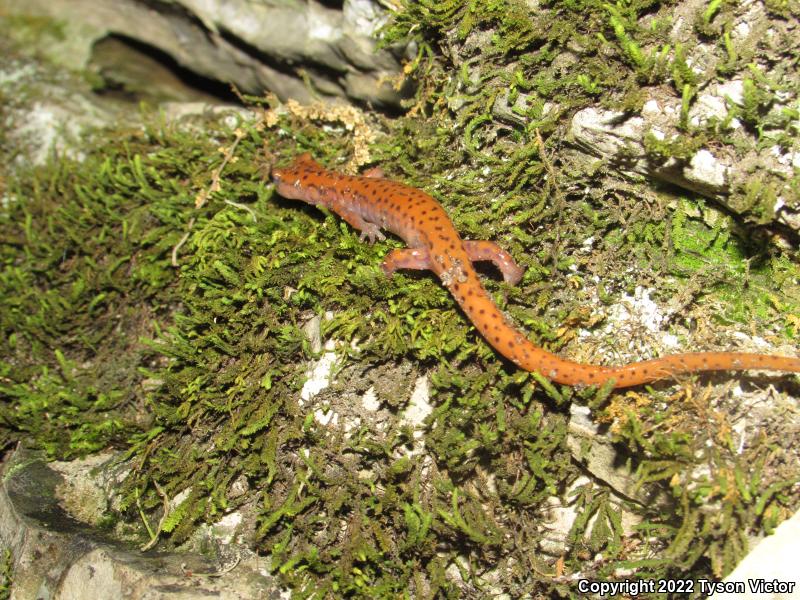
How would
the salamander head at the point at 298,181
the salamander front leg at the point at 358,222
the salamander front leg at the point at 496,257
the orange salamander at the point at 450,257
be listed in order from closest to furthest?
the orange salamander at the point at 450,257 < the salamander front leg at the point at 496,257 < the salamander front leg at the point at 358,222 < the salamander head at the point at 298,181

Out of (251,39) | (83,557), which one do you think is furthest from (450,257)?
(251,39)

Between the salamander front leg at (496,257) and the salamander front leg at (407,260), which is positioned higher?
the salamander front leg at (496,257)

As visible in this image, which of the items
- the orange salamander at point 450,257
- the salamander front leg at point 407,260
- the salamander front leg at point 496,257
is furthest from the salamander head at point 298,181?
the salamander front leg at point 496,257

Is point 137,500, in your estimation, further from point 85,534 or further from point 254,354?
point 254,354

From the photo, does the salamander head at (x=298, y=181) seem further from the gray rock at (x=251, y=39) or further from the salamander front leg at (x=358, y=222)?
the gray rock at (x=251, y=39)

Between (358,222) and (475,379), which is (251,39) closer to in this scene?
(358,222)

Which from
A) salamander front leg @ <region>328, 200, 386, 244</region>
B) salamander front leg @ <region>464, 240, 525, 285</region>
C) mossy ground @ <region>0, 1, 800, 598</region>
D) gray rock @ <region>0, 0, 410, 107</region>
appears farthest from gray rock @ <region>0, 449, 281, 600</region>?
gray rock @ <region>0, 0, 410, 107</region>
